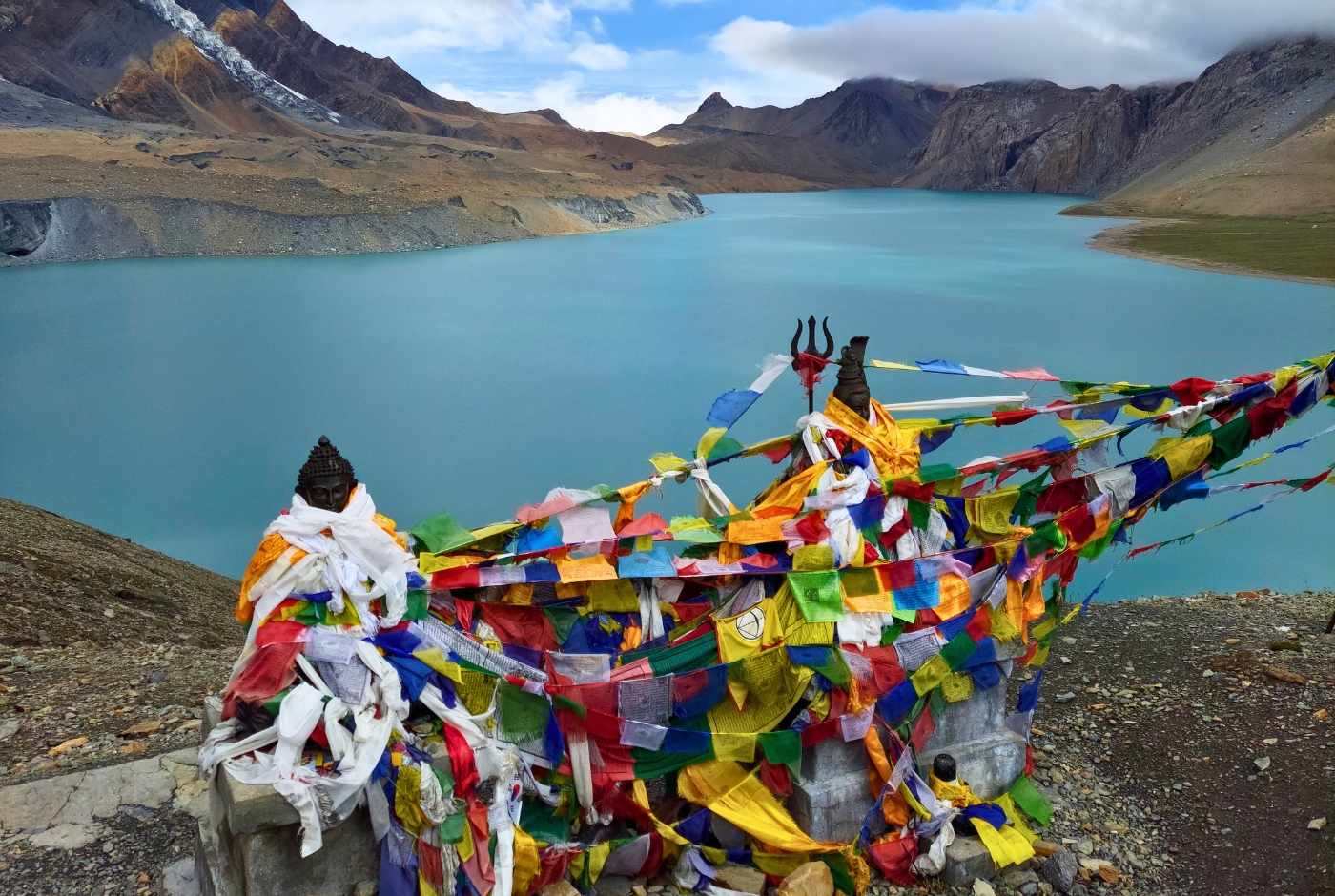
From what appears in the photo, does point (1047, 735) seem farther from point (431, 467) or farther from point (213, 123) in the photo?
point (213, 123)

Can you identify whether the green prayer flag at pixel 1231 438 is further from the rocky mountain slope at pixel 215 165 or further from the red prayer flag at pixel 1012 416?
the rocky mountain slope at pixel 215 165

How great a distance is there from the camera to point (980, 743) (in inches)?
193

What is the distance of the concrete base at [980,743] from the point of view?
4.85m

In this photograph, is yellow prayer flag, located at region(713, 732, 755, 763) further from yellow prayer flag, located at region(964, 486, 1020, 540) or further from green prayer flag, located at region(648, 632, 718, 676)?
yellow prayer flag, located at region(964, 486, 1020, 540)

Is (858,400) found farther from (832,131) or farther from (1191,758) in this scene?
(832,131)

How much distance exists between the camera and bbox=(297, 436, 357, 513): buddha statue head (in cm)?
412

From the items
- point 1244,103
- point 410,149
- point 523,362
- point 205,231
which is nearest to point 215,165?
point 205,231

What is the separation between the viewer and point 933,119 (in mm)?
148750

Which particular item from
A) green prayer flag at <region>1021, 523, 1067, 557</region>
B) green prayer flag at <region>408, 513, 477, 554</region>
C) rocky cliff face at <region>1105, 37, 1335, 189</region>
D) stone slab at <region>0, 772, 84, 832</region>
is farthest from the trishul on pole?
rocky cliff face at <region>1105, 37, 1335, 189</region>

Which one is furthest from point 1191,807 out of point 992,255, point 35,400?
point 992,255

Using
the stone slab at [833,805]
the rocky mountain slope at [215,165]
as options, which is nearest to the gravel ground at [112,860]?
the stone slab at [833,805]

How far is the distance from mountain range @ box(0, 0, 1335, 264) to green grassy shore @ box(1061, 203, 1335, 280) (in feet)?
8.98

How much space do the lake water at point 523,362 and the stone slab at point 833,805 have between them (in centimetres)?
649

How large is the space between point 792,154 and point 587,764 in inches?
4780
